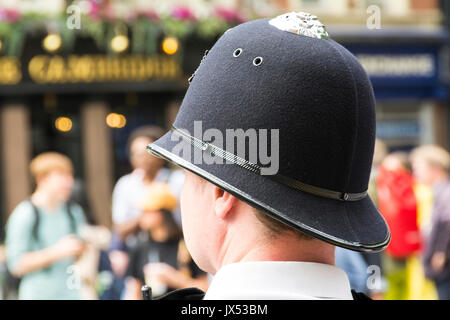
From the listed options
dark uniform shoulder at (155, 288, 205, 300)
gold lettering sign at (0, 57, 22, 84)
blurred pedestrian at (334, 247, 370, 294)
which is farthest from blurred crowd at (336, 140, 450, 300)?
gold lettering sign at (0, 57, 22, 84)

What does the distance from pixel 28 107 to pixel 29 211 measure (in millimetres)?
7178

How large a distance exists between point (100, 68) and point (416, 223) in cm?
661

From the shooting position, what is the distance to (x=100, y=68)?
39.0 ft

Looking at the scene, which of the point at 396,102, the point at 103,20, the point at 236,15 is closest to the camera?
the point at 103,20

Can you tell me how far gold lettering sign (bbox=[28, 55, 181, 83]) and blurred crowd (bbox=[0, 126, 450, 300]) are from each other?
20.3 ft

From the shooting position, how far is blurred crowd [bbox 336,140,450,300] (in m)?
6.15

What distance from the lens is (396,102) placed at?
14531 millimetres

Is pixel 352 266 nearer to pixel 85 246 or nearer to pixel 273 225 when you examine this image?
pixel 85 246

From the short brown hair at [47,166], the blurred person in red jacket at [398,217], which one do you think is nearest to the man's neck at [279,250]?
the short brown hair at [47,166]

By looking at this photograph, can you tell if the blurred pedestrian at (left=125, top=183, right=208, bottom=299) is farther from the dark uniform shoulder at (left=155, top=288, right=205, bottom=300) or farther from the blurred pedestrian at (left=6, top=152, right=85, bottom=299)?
the dark uniform shoulder at (left=155, top=288, right=205, bottom=300)

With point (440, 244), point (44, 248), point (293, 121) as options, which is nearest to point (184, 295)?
point (293, 121)
